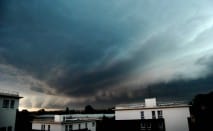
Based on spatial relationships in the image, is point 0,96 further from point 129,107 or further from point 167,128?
point 167,128

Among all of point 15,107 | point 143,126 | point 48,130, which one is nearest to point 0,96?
point 15,107

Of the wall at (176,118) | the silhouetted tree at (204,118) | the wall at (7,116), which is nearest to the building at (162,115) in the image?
the wall at (176,118)

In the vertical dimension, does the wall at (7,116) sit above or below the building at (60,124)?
above

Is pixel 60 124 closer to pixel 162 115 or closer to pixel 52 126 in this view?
pixel 52 126

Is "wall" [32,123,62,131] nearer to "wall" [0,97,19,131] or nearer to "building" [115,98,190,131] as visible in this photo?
"wall" [0,97,19,131]

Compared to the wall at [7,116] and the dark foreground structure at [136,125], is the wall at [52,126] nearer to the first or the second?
the dark foreground structure at [136,125]

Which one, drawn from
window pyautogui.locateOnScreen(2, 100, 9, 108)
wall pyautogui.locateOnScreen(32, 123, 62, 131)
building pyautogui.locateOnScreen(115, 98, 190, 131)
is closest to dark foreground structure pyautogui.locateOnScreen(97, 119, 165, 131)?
building pyautogui.locateOnScreen(115, 98, 190, 131)
